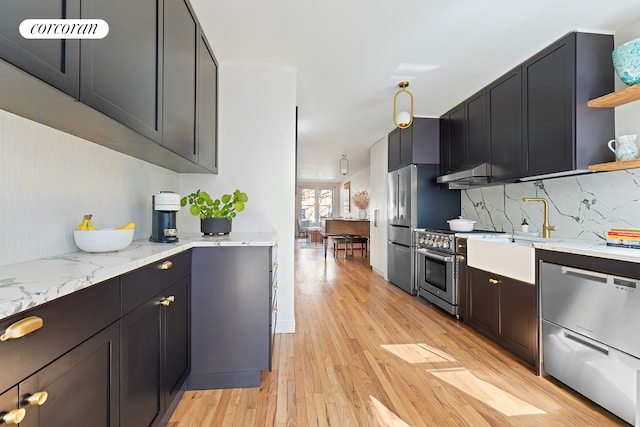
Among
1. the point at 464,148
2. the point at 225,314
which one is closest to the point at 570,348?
the point at 225,314

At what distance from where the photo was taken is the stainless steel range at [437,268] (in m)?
3.05

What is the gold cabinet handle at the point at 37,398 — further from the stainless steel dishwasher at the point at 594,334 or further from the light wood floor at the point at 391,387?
the stainless steel dishwasher at the point at 594,334

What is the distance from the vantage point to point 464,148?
3449 mm

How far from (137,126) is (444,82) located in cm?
285

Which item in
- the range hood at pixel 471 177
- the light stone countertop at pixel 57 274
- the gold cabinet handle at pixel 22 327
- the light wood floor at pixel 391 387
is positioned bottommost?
the light wood floor at pixel 391 387

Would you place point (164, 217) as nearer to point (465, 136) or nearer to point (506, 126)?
point (506, 126)

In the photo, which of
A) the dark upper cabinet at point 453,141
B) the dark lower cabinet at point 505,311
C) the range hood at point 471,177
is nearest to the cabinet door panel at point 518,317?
the dark lower cabinet at point 505,311

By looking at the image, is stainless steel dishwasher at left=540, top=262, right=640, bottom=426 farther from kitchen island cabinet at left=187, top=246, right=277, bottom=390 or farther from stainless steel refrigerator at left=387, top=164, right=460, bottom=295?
stainless steel refrigerator at left=387, top=164, right=460, bottom=295

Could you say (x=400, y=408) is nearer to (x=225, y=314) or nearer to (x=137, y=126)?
(x=225, y=314)

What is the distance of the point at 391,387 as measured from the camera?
1832 mm

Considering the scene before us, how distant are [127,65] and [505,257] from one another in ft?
8.70

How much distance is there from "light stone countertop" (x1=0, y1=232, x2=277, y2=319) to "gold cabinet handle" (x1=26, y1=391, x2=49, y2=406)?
0.66ft

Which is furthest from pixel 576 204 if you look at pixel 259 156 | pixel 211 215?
pixel 211 215

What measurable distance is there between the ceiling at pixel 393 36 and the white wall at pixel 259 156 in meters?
0.20
